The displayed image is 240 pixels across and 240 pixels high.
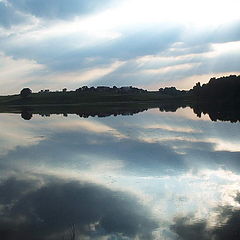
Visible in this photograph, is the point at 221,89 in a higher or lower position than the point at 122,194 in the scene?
higher

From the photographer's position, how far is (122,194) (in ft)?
56.7

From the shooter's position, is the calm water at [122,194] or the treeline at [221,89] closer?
the calm water at [122,194]

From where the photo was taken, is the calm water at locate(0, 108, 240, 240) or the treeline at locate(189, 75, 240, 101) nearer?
the calm water at locate(0, 108, 240, 240)

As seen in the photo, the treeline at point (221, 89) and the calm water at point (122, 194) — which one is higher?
the treeline at point (221, 89)

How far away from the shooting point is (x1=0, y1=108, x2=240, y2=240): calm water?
1293cm

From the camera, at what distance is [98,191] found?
18.0 metres

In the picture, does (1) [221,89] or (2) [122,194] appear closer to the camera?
(2) [122,194]

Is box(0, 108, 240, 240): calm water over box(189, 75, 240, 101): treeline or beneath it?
beneath

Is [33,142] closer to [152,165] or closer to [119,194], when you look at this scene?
[152,165]

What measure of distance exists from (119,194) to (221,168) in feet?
26.6

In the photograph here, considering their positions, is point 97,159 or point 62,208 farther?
point 97,159

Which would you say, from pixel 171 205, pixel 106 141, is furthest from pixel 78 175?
pixel 106 141

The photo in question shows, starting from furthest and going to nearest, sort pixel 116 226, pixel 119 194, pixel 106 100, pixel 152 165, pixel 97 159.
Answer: pixel 106 100 → pixel 97 159 → pixel 152 165 → pixel 119 194 → pixel 116 226

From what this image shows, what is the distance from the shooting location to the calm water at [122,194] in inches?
509
